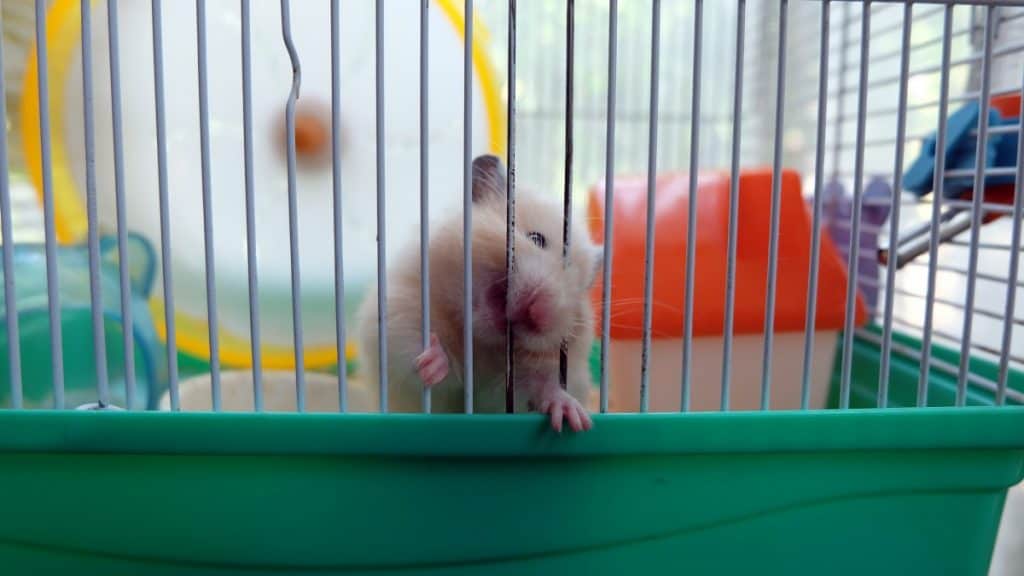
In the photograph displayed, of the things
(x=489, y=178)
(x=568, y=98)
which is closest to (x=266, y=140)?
(x=489, y=178)

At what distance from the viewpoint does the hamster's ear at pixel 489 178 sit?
0.93 meters

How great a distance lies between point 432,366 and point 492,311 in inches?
4.2

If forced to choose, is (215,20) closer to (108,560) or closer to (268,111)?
(268,111)

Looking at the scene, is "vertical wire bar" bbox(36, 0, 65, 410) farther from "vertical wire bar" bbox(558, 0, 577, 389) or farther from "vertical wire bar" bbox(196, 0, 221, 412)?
"vertical wire bar" bbox(558, 0, 577, 389)

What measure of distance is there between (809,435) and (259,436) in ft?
1.75

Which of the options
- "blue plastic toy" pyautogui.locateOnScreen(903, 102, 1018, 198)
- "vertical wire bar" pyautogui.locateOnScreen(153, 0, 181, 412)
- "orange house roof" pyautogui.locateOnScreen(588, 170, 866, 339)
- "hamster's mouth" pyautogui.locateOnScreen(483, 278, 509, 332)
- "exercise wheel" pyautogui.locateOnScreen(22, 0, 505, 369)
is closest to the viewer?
"vertical wire bar" pyautogui.locateOnScreen(153, 0, 181, 412)

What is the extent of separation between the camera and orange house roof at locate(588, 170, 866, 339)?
4.15ft

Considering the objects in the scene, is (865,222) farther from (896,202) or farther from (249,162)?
(249,162)

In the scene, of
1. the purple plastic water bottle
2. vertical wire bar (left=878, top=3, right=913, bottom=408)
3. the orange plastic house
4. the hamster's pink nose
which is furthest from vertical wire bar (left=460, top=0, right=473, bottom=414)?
the purple plastic water bottle

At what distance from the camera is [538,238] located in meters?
0.91

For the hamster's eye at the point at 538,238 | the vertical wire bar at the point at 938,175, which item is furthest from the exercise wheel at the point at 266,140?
the vertical wire bar at the point at 938,175

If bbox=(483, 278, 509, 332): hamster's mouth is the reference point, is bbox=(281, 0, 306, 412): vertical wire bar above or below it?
above

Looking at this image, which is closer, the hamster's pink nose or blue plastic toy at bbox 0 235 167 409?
the hamster's pink nose

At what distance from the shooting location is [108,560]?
72 cm
